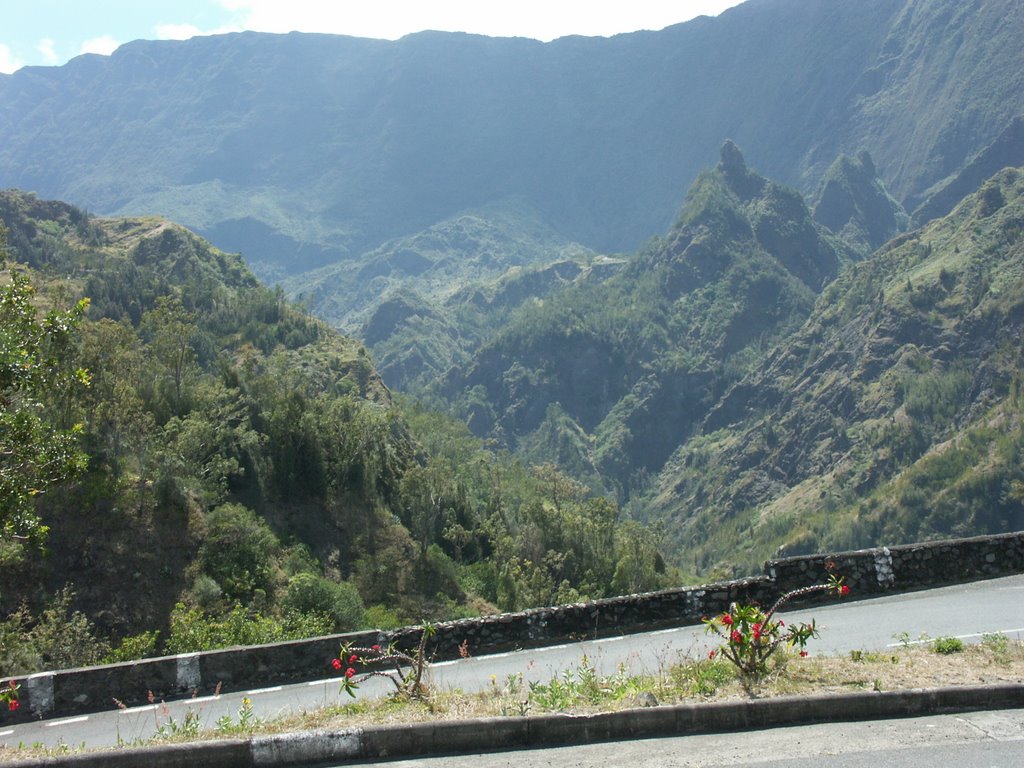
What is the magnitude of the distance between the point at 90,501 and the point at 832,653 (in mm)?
24952

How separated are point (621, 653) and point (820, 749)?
5.42m

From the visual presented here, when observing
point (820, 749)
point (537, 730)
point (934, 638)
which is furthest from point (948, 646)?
point (537, 730)

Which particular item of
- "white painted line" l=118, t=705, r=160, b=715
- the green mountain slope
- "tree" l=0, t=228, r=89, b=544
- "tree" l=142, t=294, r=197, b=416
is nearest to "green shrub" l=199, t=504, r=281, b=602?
"tree" l=142, t=294, r=197, b=416

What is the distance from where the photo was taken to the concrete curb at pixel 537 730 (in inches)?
346

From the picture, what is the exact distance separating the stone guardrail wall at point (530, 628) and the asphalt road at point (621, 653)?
287 millimetres

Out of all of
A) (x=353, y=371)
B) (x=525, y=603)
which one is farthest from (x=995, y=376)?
(x=525, y=603)

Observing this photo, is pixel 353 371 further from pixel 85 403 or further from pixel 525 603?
pixel 85 403

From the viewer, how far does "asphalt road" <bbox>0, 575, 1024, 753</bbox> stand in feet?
39.7

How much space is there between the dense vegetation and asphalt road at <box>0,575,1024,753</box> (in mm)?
4140

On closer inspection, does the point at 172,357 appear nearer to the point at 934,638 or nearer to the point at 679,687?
the point at 934,638

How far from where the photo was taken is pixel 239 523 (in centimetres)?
3316

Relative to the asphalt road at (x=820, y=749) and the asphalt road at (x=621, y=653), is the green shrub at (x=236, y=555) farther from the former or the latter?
the asphalt road at (x=820, y=749)

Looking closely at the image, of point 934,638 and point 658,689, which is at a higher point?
point 658,689

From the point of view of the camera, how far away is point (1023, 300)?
176 metres
